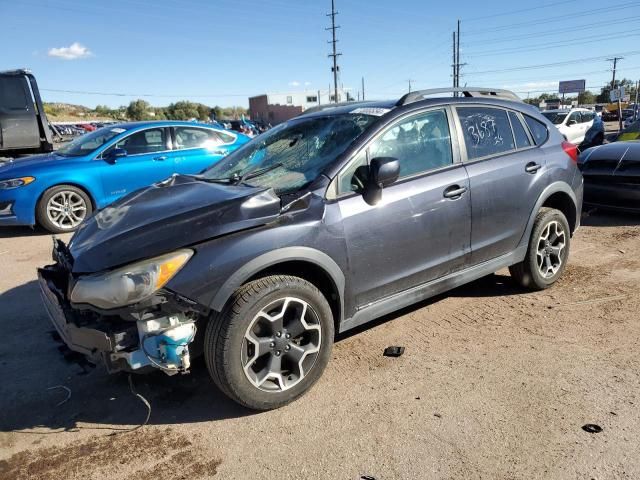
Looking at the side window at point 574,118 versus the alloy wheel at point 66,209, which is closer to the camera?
the alloy wheel at point 66,209

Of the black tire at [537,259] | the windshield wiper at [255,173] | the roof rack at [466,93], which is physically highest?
the roof rack at [466,93]

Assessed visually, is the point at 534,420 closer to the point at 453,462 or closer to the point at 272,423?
the point at 453,462

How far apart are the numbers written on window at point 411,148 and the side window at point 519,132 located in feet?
2.89

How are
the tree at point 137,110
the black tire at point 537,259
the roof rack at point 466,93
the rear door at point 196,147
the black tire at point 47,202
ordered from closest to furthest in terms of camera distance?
1. the roof rack at point 466,93
2. the black tire at point 537,259
3. the black tire at point 47,202
4. the rear door at point 196,147
5. the tree at point 137,110

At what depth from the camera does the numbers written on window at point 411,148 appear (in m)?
3.19

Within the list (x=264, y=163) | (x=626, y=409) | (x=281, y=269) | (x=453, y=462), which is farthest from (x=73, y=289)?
(x=626, y=409)

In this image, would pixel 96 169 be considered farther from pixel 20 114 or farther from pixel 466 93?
pixel 466 93

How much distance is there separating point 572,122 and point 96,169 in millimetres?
15252

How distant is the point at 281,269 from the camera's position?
2902mm

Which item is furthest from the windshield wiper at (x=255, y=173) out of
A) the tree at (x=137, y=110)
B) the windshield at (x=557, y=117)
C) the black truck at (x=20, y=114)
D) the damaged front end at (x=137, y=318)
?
the tree at (x=137, y=110)

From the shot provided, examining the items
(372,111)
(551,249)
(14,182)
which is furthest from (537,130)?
(14,182)

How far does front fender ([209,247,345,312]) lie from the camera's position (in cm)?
261

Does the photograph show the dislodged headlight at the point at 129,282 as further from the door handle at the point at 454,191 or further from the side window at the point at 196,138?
the side window at the point at 196,138

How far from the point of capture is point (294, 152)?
11.9ft
